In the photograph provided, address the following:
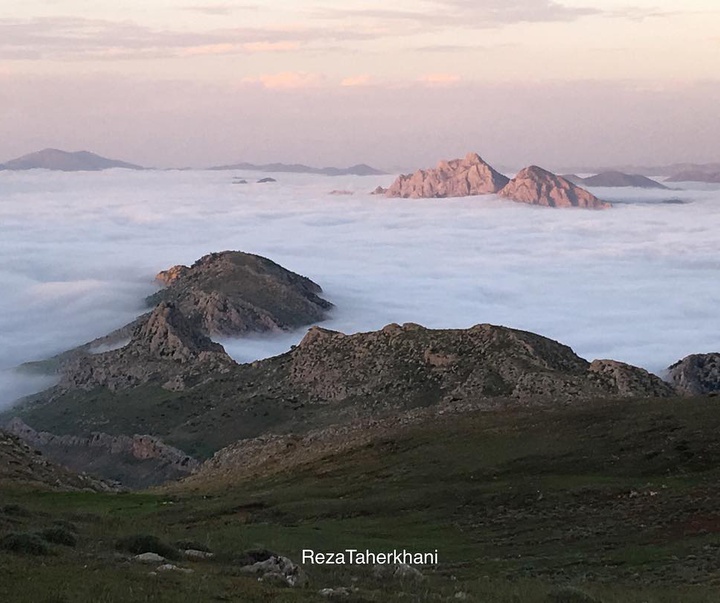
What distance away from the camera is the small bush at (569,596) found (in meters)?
18.9

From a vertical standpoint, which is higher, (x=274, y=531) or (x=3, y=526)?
(x=3, y=526)

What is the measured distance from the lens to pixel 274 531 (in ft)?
106

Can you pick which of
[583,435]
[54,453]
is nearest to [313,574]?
[583,435]

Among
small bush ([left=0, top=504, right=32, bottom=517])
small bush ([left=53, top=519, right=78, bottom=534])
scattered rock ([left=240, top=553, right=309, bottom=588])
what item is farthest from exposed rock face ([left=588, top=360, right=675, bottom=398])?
scattered rock ([left=240, top=553, right=309, bottom=588])

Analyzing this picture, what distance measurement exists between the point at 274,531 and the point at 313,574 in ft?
36.1

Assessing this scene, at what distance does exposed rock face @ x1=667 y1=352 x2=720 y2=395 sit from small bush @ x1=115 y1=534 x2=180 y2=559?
115854mm

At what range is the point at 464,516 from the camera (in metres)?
33.6

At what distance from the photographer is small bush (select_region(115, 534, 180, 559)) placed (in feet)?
72.8

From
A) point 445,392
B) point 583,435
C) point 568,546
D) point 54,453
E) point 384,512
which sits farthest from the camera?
point 54,453

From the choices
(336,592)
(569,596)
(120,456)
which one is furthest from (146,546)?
(120,456)

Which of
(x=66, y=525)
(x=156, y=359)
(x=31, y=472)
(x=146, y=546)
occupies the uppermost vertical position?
(x=146, y=546)

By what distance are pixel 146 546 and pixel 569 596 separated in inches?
386

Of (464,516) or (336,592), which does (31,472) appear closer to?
(464,516)

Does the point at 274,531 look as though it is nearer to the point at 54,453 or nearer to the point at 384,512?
the point at 384,512
